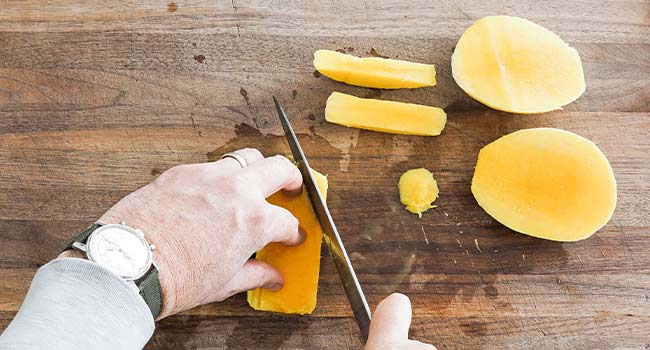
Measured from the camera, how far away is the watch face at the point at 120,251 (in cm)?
118

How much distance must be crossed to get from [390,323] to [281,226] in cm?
34

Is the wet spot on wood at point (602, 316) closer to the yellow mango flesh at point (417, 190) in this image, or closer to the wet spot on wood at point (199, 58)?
the yellow mango flesh at point (417, 190)

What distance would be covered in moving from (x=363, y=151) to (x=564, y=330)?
2.10 ft

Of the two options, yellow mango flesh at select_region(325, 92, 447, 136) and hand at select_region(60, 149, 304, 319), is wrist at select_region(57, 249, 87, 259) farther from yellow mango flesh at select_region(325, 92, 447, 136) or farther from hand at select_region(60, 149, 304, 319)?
yellow mango flesh at select_region(325, 92, 447, 136)

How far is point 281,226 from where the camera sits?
1412 mm

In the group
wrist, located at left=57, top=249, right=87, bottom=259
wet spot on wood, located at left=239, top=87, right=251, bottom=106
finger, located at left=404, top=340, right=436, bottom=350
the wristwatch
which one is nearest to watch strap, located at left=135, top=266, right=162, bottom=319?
→ the wristwatch

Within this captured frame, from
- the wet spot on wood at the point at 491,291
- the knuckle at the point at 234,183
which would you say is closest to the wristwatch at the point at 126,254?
the knuckle at the point at 234,183

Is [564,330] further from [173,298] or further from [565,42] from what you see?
[173,298]

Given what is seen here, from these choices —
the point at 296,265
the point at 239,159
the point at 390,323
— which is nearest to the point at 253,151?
the point at 239,159

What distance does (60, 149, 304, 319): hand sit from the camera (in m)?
1.27

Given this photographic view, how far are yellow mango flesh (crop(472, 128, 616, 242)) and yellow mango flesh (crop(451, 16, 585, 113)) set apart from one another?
3.3 inches

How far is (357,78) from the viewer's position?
5.53ft

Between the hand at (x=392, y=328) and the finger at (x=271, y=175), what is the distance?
0.36 m

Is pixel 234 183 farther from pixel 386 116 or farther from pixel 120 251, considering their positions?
pixel 386 116
